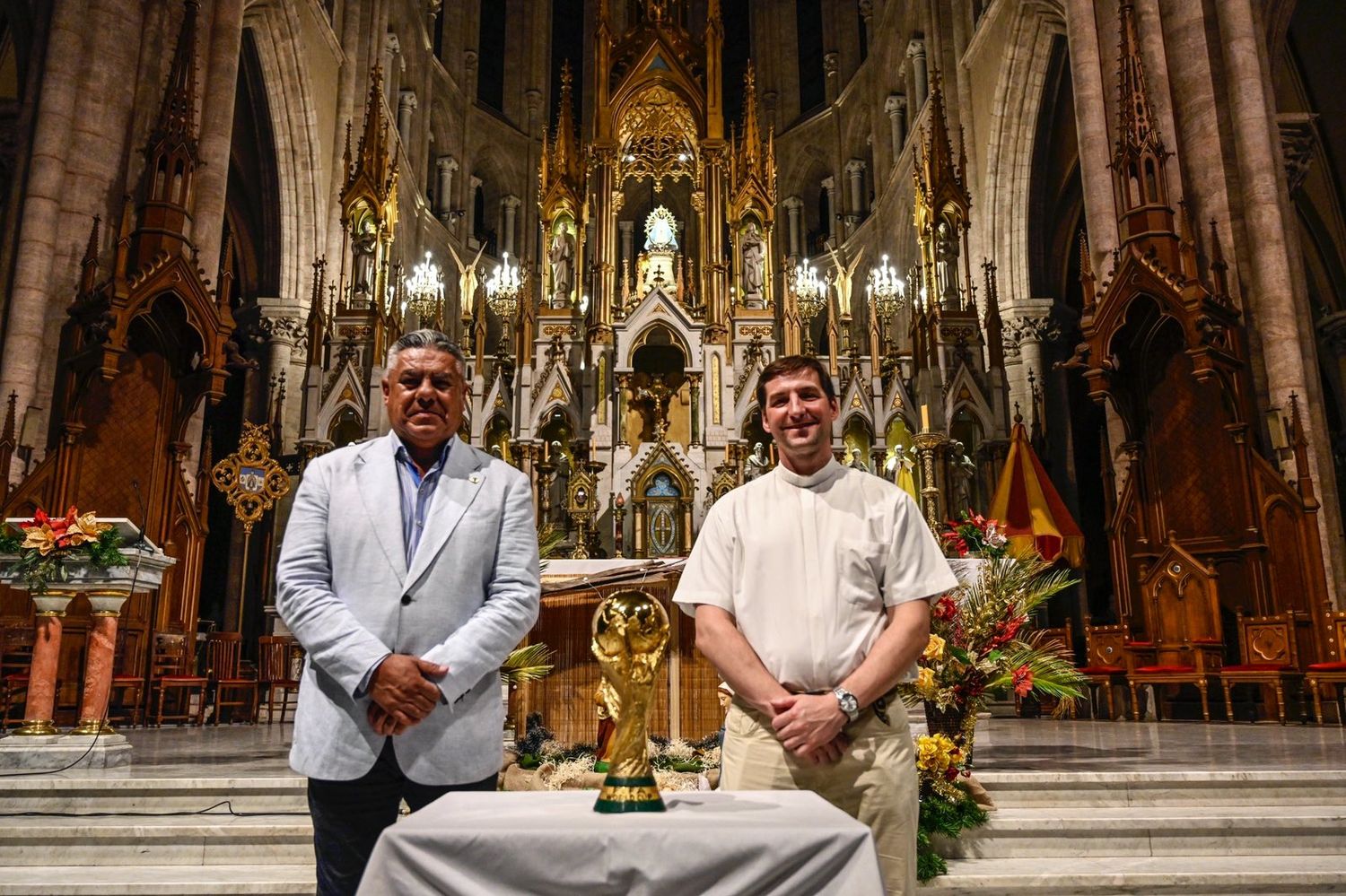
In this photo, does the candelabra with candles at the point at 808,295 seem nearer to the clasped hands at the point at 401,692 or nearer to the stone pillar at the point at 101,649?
the stone pillar at the point at 101,649

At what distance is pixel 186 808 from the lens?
157 inches

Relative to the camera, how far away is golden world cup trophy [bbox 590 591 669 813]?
1.49 m

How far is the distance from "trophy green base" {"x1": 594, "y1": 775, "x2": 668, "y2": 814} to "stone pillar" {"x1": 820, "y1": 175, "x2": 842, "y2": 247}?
62.9ft

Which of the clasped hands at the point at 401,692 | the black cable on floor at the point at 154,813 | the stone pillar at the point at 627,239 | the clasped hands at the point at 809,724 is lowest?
the black cable on floor at the point at 154,813

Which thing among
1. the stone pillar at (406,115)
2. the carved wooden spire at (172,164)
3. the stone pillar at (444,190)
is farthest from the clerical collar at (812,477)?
the stone pillar at (444,190)

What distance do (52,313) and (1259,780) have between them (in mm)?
9079

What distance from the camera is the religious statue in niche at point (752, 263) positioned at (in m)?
13.2

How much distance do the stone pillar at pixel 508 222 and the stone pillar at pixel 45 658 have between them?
55.5 feet

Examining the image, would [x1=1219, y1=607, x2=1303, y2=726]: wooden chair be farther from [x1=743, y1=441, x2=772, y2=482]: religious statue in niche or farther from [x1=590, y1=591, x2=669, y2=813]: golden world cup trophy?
[x1=590, y1=591, x2=669, y2=813]: golden world cup trophy

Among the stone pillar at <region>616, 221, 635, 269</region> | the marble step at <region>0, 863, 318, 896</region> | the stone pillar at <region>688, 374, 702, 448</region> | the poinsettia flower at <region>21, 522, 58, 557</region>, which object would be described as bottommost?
the marble step at <region>0, 863, 318, 896</region>

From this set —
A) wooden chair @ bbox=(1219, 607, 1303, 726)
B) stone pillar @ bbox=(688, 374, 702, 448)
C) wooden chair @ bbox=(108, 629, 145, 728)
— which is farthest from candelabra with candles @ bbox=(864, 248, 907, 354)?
wooden chair @ bbox=(108, 629, 145, 728)

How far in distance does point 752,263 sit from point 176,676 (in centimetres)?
861

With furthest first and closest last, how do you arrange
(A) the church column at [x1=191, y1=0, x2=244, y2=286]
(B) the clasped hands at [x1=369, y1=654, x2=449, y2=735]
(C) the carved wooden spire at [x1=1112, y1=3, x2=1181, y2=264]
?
(A) the church column at [x1=191, y1=0, x2=244, y2=286]
(C) the carved wooden spire at [x1=1112, y1=3, x2=1181, y2=264]
(B) the clasped hands at [x1=369, y1=654, x2=449, y2=735]

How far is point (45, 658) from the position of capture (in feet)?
17.1
